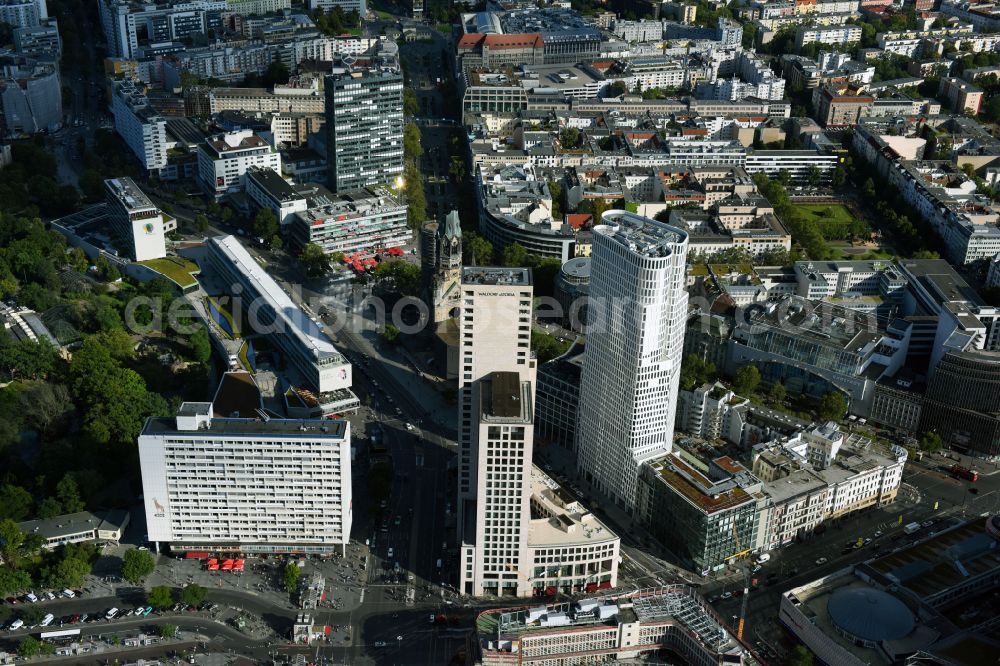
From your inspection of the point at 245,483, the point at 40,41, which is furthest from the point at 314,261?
the point at 40,41

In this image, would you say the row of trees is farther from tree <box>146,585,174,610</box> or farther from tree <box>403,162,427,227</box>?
tree <box>146,585,174,610</box>

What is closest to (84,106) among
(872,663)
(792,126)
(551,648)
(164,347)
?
(164,347)

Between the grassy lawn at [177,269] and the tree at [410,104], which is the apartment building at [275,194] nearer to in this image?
the grassy lawn at [177,269]

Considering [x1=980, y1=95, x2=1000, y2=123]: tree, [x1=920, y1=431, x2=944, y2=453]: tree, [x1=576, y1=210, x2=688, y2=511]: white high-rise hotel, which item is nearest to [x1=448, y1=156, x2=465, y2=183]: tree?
[x1=576, y1=210, x2=688, y2=511]: white high-rise hotel

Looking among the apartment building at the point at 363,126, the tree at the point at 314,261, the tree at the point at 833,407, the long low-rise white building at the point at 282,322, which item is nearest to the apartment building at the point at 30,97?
the apartment building at the point at 363,126

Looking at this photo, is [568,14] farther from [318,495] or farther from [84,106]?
[318,495]

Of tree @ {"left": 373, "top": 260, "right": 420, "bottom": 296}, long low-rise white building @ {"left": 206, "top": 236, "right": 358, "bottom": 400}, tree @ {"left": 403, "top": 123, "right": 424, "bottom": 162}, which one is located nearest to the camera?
long low-rise white building @ {"left": 206, "top": 236, "right": 358, "bottom": 400}

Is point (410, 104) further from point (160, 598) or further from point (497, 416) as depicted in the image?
point (160, 598)
